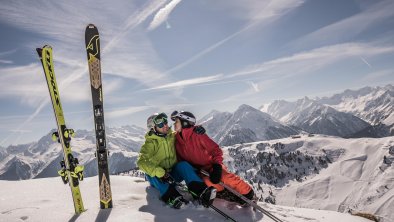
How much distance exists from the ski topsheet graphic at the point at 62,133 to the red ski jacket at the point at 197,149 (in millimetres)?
3003

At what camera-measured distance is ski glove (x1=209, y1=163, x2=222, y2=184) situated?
26.9ft

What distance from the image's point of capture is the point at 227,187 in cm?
819

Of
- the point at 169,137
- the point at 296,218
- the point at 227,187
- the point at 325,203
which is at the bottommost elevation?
the point at 325,203

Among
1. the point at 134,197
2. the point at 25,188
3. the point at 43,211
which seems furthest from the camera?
the point at 25,188

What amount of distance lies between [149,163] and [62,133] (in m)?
2.43

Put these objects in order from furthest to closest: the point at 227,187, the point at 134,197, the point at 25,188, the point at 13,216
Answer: the point at 25,188
the point at 134,197
the point at 227,187
the point at 13,216

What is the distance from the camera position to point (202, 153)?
902cm

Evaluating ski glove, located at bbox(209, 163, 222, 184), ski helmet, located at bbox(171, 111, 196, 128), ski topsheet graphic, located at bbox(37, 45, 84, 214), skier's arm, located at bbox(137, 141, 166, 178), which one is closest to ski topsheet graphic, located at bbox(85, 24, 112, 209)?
ski topsheet graphic, located at bbox(37, 45, 84, 214)

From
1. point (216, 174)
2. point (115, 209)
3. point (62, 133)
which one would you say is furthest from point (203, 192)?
point (62, 133)

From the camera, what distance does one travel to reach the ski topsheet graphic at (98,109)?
26.2ft

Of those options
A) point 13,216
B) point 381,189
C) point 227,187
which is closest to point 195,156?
point 227,187

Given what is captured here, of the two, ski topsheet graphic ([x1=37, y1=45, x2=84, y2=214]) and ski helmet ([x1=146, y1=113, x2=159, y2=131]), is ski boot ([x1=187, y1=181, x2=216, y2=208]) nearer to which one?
ski helmet ([x1=146, y1=113, x2=159, y2=131])

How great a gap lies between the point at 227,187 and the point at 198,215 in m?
1.18

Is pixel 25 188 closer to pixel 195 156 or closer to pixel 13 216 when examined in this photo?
pixel 13 216
